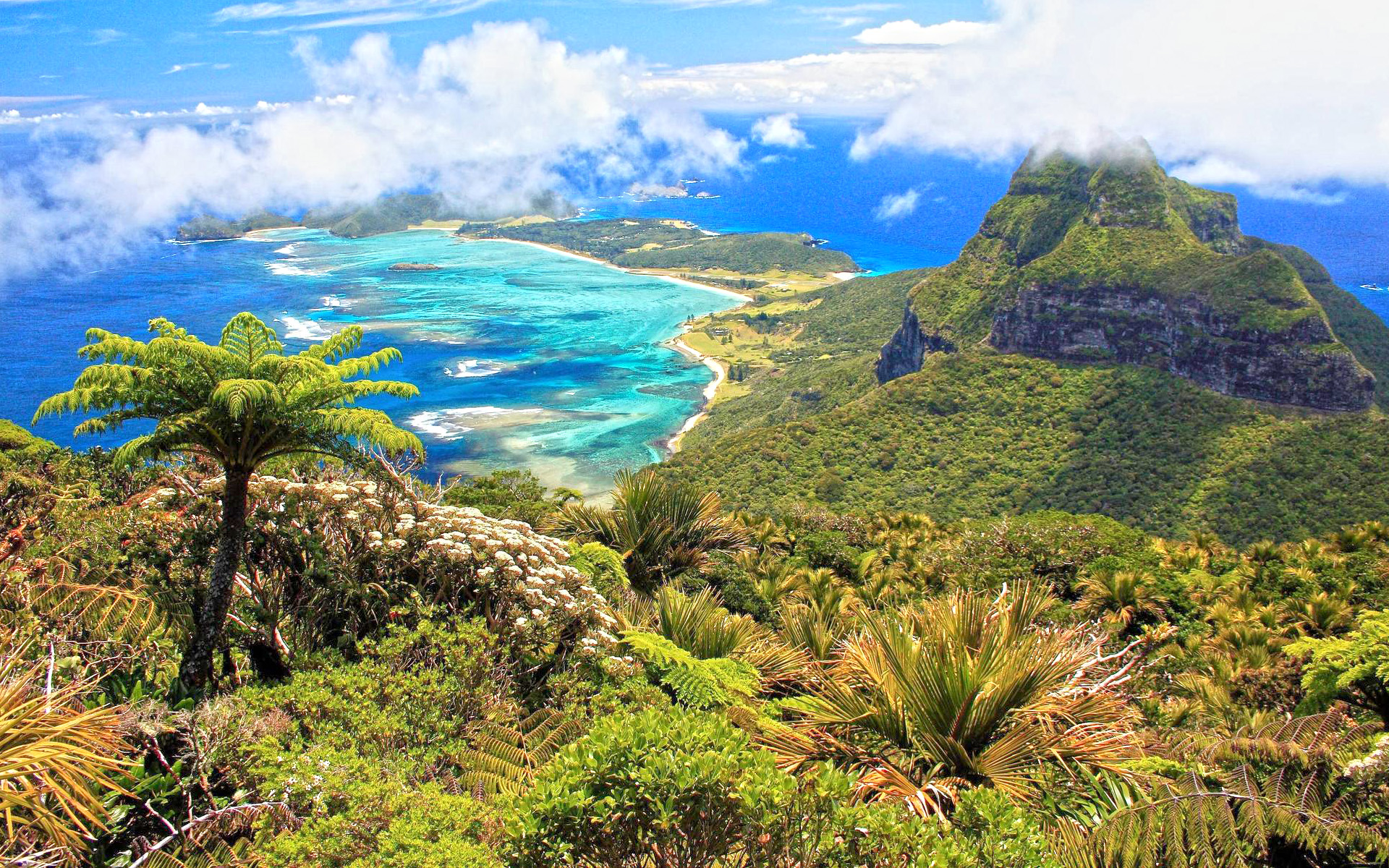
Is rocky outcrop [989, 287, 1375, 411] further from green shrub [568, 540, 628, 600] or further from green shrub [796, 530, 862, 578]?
green shrub [568, 540, 628, 600]

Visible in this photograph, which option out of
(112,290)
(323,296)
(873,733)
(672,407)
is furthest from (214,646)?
(112,290)

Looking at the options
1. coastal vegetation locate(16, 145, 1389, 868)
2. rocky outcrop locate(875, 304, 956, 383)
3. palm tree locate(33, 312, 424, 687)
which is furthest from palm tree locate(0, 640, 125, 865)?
rocky outcrop locate(875, 304, 956, 383)

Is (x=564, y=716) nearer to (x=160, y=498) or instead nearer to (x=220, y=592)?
(x=220, y=592)

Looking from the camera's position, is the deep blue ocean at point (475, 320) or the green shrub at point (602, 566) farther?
the deep blue ocean at point (475, 320)

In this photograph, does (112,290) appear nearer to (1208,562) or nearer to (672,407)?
(672,407)

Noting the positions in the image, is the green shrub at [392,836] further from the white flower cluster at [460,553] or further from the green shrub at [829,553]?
the green shrub at [829,553]

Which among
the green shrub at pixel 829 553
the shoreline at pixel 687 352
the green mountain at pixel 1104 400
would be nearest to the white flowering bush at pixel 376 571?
the green shrub at pixel 829 553

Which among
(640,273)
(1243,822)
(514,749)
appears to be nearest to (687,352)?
(640,273)
